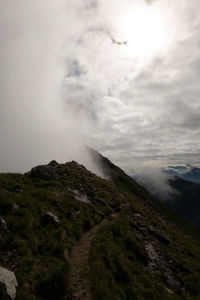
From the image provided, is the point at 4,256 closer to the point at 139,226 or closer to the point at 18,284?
the point at 18,284

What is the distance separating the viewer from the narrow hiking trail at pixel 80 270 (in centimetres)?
977

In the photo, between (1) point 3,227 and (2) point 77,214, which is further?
(2) point 77,214

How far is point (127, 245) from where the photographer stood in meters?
17.8

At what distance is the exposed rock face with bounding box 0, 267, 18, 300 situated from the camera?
7211 millimetres

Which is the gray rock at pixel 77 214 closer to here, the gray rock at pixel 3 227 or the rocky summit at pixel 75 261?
the rocky summit at pixel 75 261

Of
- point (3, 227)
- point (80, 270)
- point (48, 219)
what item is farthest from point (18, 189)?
point (80, 270)

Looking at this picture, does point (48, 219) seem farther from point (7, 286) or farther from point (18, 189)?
point (7, 286)

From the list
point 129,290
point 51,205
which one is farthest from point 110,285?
point 51,205

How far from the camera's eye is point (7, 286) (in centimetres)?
752

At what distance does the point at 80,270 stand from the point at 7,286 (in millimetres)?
6086

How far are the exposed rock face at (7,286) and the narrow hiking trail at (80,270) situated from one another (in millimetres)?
3852

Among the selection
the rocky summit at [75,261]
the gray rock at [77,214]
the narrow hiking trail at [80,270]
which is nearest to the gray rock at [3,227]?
the rocky summit at [75,261]

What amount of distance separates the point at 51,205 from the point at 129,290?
13.7 m

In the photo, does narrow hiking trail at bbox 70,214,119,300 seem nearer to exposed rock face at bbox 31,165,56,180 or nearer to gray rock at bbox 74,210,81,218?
gray rock at bbox 74,210,81,218
